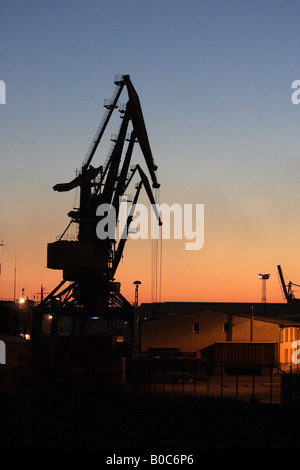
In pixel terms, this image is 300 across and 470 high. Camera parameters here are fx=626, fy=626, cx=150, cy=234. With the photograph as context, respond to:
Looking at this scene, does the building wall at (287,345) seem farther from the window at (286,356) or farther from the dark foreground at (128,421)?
the dark foreground at (128,421)

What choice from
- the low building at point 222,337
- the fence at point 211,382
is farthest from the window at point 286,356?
the fence at point 211,382

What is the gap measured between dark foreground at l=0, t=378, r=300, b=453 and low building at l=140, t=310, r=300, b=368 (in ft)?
97.6

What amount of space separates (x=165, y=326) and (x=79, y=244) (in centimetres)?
1255

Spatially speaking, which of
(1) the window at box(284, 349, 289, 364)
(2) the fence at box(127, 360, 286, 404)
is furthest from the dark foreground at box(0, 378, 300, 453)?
(1) the window at box(284, 349, 289, 364)

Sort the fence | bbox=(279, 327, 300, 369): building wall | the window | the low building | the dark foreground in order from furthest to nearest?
the window, bbox=(279, 327, 300, 369): building wall, the low building, the fence, the dark foreground

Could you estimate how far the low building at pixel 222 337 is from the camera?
196 ft

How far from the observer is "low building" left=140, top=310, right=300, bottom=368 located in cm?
5984

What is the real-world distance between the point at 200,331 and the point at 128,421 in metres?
37.8

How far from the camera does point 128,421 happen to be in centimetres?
2403

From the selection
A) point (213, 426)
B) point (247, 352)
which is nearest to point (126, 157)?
point (247, 352)

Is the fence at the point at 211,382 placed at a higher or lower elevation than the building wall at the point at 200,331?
lower

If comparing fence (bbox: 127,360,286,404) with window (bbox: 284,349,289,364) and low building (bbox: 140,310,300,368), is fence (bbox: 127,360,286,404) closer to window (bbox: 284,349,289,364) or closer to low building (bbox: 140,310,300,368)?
low building (bbox: 140,310,300,368)

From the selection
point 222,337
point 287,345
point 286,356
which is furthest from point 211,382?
point 287,345

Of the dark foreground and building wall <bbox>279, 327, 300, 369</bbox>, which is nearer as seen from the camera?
the dark foreground
